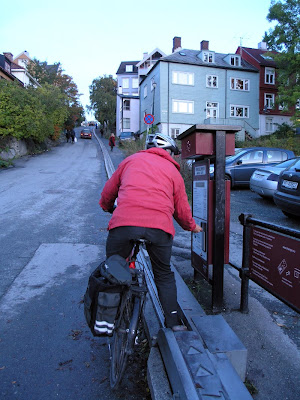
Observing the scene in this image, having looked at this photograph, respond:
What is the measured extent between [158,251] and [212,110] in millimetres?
37031

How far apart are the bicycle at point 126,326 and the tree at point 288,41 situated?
103 ft

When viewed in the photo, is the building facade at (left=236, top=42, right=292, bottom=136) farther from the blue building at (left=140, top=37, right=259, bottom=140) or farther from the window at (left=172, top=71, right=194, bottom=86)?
the window at (left=172, top=71, right=194, bottom=86)

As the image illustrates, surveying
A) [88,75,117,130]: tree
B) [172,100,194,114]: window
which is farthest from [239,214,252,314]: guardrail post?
[88,75,117,130]: tree

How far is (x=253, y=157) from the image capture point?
13086 millimetres

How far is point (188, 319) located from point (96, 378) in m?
0.94

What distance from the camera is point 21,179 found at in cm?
1406

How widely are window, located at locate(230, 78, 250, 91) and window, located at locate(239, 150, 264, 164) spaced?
27234 millimetres

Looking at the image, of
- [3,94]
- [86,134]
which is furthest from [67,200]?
[86,134]

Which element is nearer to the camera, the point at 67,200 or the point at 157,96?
the point at 67,200

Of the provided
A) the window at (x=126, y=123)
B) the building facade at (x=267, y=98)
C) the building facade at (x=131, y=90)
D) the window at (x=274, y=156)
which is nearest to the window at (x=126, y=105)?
the building facade at (x=131, y=90)

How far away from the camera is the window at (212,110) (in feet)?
122

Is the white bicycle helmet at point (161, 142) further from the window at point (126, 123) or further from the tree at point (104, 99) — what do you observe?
the tree at point (104, 99)

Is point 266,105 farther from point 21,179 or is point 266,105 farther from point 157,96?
point 21,179

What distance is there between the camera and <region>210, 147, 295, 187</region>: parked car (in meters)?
12.6
